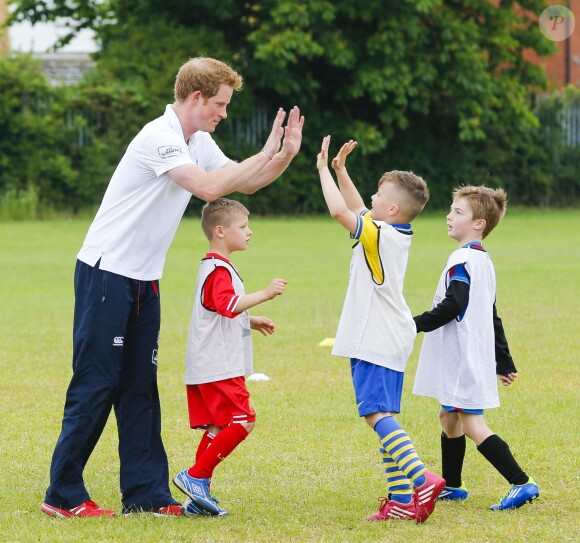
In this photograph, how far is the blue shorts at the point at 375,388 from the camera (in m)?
5.35

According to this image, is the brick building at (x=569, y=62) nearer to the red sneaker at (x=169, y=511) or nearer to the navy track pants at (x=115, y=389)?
the navy track pants at (x=115, y=389)

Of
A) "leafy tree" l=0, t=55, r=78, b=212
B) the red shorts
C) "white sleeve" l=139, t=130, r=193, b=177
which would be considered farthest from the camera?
"leafy tree" l=0, t=55, r=78, b=212

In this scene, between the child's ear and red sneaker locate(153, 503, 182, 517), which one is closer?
red sneaker locate(153, 503, 182, 517)

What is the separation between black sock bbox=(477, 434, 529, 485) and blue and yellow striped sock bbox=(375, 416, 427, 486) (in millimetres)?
466

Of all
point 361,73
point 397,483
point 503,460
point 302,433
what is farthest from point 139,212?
point 361,73

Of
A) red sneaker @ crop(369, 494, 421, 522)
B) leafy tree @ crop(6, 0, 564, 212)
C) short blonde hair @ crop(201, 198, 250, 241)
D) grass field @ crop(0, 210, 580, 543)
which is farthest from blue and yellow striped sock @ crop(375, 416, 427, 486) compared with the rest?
leafy tree @ crop(6, 0, 564, 212)

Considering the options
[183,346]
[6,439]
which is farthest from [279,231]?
[6,439]

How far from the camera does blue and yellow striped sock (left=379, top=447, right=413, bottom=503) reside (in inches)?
210

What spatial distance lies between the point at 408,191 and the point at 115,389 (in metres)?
1.65

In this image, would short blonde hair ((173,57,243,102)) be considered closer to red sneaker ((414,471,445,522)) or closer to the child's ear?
the child's ear

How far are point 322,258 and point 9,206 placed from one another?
1160cm

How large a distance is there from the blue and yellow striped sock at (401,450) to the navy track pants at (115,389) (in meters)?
1.10

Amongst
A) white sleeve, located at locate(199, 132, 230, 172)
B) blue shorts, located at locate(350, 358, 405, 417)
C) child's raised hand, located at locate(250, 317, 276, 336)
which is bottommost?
blue shorts, located at locate(350, 358, 405, 417)

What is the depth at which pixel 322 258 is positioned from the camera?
1959 cm
